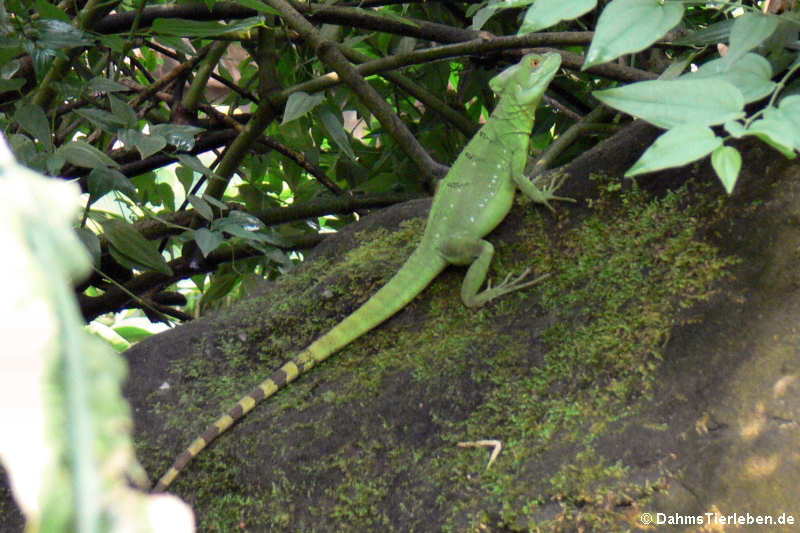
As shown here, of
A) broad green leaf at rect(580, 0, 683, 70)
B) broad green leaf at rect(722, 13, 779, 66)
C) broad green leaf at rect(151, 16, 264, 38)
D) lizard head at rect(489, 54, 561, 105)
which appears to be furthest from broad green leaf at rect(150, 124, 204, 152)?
broad green leaf at rect(722, 13, 779, 66)

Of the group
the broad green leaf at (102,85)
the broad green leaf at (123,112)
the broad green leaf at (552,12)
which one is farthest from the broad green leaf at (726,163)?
the broad green leaf at (102,85)

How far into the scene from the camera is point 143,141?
3.20 m

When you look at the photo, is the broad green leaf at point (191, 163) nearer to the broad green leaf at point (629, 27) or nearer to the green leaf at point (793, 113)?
the broad green leaf at point (629, 27)

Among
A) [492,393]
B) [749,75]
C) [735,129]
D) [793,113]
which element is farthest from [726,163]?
[492,393]

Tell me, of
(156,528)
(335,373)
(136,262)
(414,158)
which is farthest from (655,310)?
(136,262)

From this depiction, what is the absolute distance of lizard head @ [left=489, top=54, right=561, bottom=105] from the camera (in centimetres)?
335

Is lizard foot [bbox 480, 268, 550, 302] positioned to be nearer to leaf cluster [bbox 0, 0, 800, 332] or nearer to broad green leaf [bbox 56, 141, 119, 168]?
leaf cluster [bbox 0, 0, 800, 332]

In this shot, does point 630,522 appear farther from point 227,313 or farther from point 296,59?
point 296,59

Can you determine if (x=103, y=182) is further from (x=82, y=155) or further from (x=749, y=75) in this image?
(x=749, y=75)

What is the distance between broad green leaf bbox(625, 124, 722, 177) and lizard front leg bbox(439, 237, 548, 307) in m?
1.20

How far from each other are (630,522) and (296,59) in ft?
12.0

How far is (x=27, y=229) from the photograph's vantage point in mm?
351

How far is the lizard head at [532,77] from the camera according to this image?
3352mm

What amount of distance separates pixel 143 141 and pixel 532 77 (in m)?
1.71
